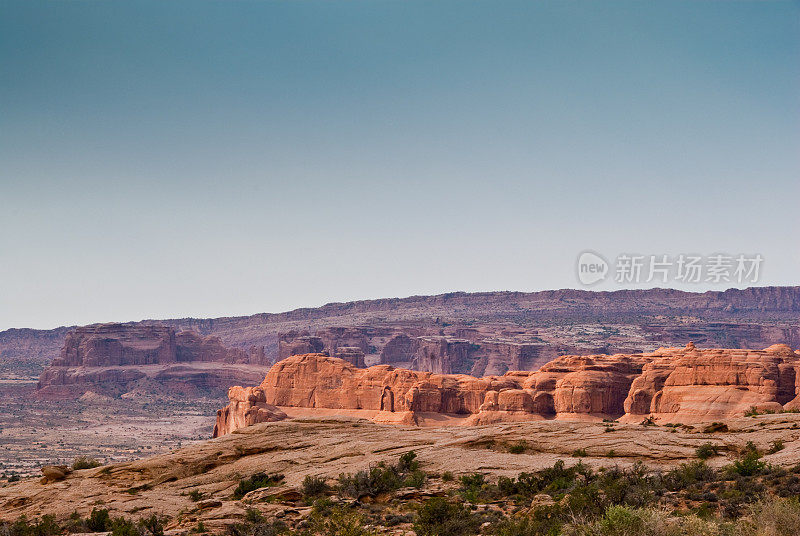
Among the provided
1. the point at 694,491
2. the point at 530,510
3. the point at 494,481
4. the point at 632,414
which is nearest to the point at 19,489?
the point at 494,481

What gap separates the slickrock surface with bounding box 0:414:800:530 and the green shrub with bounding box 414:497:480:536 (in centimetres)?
581

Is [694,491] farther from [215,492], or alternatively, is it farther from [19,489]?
[19,489]

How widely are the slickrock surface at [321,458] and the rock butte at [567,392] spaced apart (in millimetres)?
36653

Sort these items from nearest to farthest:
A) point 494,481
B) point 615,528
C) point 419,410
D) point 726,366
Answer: point 615,528, point 494,481, point 726,366, point 419,410

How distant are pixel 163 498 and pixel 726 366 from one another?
60.3 m

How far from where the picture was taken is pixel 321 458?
37250 mm

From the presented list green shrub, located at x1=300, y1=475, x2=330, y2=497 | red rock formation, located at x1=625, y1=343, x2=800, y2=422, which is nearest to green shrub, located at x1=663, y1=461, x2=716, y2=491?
green shrub, located at x1=300, y1=475, x2=330, y2=497

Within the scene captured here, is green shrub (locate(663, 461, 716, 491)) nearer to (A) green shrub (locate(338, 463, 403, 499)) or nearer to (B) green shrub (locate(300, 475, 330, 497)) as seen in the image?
(A) green shrub (locate(338, 463, 403, 499))

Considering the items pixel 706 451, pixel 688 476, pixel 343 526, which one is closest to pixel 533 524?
pixel 343 526

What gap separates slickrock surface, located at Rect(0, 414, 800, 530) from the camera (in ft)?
101

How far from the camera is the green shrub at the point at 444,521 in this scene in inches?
904

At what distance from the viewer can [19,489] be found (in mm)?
36344

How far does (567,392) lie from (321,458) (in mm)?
51345

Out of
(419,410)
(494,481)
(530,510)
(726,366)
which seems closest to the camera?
(530,510)
